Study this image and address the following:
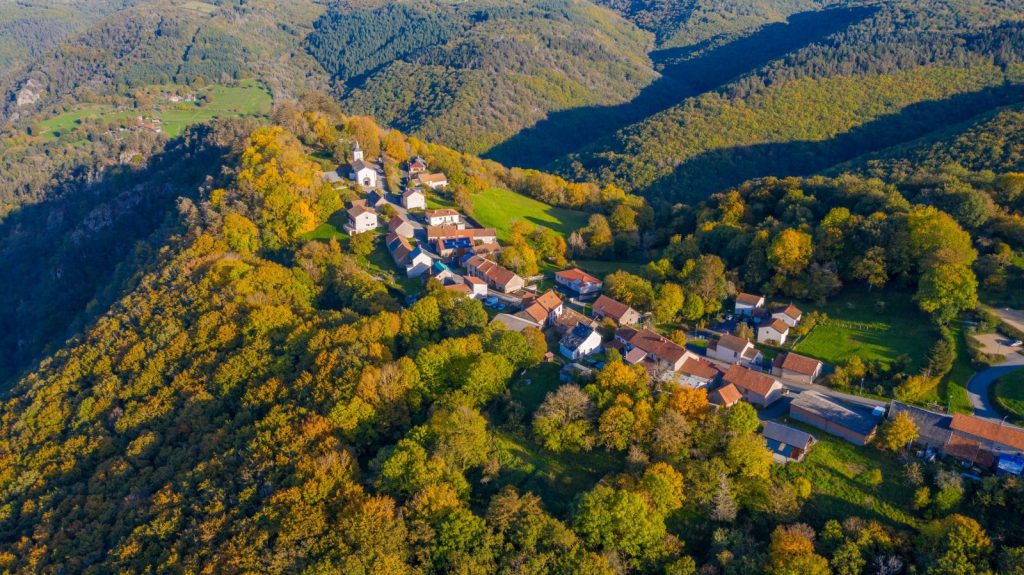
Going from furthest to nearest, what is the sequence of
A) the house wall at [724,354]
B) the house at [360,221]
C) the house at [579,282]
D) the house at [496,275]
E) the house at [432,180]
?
the house at [432,180], the house at [360,221], the house at [579,282], the house at [496,275], the house wall at [724,354]

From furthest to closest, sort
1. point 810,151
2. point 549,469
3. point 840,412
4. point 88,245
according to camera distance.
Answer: point 810,151, point 88,245, point 840,412, point 549,469

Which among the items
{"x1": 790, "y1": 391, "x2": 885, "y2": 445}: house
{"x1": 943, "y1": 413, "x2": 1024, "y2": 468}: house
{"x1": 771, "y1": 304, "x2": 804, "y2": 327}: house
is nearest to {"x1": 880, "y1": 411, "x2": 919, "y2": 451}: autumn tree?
{"x1": 790, "y1": 391, "x2": 885, "y2": 445}: house

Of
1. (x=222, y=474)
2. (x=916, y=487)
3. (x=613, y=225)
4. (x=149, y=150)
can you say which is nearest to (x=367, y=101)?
(x=149, y=150)

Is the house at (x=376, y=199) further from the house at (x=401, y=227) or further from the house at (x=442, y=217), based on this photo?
the house at (x=442, y=217)

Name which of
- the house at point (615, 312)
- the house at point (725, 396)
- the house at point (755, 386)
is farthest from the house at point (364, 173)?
the house at point (725, 396)

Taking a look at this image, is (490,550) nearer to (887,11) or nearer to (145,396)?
(145,396)

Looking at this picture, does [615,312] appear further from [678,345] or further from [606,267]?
[606,267]

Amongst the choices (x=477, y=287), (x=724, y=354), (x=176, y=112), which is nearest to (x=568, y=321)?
(x=477, y=287)
